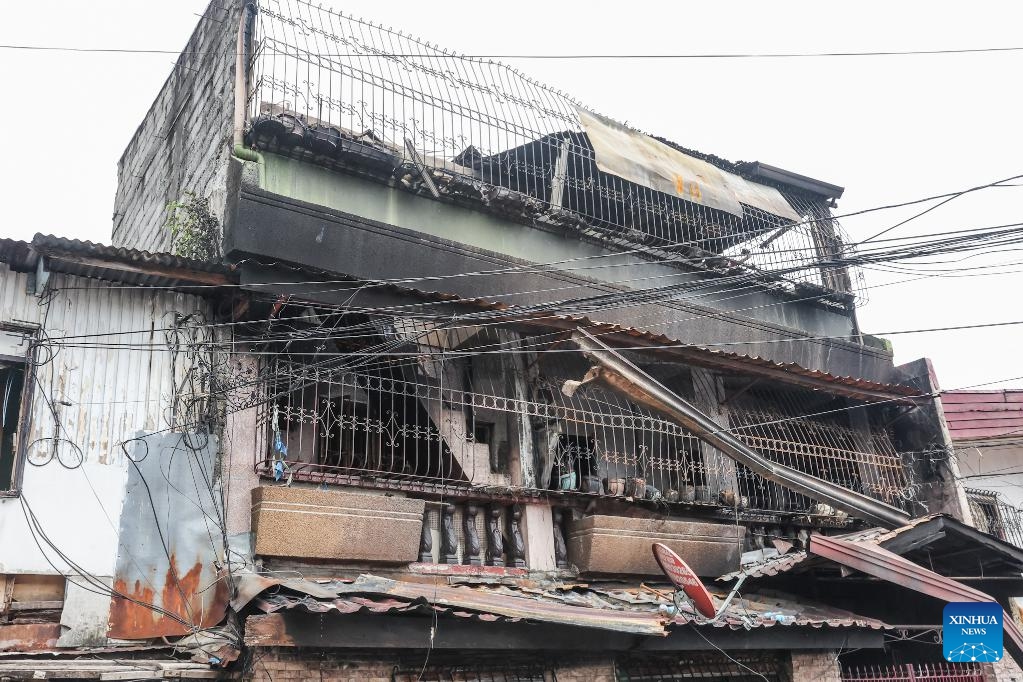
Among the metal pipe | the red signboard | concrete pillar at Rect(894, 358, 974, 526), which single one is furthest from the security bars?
the red signboard

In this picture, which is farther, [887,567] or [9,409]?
[887,567]

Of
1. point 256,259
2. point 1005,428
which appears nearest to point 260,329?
point 256,259

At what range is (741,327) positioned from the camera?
40.6ft

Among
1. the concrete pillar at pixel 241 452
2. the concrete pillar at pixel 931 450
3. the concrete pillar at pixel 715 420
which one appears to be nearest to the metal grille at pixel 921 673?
the concrete pillar at pixel 931 450

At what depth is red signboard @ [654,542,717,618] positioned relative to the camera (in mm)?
7859

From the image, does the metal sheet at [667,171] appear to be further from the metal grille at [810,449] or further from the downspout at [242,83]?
the downspout at [242,83]

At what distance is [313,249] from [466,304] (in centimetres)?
161

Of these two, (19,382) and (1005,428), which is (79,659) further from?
(1005,428)

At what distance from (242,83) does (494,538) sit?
5.66 metres

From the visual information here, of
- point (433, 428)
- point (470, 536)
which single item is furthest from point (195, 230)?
point (470, 536)

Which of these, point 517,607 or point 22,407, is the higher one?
point 22,407

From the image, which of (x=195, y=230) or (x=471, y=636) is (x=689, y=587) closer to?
(x=471, y=636)

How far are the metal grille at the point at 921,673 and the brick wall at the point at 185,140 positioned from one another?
932cm

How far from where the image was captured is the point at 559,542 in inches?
375
